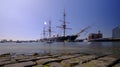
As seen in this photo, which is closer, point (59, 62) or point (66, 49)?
point (59, 62)

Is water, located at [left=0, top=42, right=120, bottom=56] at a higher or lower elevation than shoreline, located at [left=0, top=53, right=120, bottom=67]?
lower

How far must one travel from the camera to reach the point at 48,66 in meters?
6.24

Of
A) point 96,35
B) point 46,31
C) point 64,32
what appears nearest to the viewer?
point 64,32

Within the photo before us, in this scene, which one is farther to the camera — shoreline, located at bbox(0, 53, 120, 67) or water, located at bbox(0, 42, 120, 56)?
water, located at bbox(0, 42, 120, 56)

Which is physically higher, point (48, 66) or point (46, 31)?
point (46, 31)

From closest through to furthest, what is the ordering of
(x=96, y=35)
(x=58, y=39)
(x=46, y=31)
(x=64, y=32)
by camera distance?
1. (x=64, y=32)
2. (x=58, y=39)
3. (x=96, y=35)
4. (x=46, y=31)

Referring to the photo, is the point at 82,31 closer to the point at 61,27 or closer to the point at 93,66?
the point at 61,27

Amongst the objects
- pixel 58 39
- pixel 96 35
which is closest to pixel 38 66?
pixel 58 39

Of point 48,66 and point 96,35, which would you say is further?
point 96,35

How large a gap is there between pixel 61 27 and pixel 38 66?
376 feet

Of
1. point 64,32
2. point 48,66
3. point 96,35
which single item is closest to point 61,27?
point 64,32

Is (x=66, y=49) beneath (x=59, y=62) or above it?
beneath

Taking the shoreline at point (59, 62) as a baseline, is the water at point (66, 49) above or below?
below

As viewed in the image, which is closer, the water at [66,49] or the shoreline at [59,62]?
the shoreline at [59,62]
